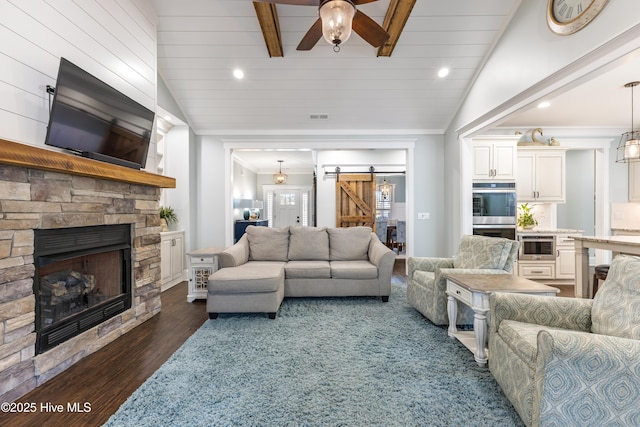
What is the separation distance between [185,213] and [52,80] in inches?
111

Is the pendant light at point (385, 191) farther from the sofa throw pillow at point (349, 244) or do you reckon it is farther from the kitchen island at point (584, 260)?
the kitchen island at point (584, 260)

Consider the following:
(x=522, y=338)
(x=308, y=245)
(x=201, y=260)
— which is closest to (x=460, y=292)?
(x=522, y=338)

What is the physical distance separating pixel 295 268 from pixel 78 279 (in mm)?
2092

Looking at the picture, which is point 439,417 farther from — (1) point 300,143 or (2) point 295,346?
(1) point 300,143

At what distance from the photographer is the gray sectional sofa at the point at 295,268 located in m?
3.10

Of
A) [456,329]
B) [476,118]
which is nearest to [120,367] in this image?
[456,329]

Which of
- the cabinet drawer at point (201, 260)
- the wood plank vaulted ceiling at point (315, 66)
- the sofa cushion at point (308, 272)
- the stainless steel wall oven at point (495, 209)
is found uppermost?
the wood plank vaulted ceiling at point (315, 66)

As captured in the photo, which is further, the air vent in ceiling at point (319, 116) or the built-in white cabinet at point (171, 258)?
the air vent in ceiling at point (319, 116)

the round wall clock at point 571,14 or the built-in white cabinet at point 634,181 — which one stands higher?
the round wall clock at point 571,14

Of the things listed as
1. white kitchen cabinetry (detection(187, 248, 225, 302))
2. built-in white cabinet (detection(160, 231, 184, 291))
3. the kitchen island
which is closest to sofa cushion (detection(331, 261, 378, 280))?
white kitchen cabinetry (detection(187, 248, 225, 302))

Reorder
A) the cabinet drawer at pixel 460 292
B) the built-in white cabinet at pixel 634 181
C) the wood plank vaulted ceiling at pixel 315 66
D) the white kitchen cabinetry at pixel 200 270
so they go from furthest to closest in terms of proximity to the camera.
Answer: the built-in white cabinet at pixel 634 181 < the white kitchen cabinetry at pixel 200 270 < the wood plank vaulted ceiling at pixel 315 66 < the cabinet drawer at pixel 460 292

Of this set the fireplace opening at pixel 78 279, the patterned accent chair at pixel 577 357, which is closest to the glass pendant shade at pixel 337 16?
the patterned accent chair at pixel 577 357

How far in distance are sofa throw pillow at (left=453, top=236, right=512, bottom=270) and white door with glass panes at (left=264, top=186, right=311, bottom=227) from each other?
7.23 m

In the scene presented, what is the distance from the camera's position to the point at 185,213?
483 cm
